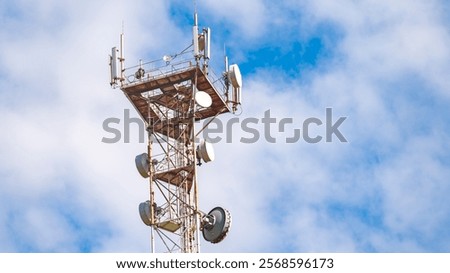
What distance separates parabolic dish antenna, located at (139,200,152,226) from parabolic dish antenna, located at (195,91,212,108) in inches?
254

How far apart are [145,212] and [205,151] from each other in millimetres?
4861

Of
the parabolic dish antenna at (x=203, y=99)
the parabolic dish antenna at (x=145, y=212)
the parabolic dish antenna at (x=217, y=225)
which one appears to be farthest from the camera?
the parabolic dish antenna at (x=145, y=212)

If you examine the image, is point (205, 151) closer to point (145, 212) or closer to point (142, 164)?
point (142, 164)

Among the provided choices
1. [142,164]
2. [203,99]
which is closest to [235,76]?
[203,99]

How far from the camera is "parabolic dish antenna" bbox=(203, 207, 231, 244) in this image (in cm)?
8362

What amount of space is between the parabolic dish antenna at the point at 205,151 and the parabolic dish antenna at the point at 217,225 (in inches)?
120

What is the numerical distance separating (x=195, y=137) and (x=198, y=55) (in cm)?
492

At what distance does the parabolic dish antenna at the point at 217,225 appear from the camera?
3292 inches

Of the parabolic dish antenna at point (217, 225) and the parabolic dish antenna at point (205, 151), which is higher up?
the parabolic dish antenna at point (205, 151)

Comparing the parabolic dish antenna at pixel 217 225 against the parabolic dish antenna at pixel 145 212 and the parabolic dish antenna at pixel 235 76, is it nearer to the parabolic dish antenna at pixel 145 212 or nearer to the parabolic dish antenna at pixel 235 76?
the parabolic dish antenna at pixel 145 212

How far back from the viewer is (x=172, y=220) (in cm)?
8462

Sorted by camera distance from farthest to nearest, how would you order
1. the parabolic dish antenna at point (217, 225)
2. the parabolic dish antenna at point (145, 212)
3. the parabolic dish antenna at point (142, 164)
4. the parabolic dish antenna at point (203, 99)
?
1. the parabolic dish antenna at point (142, 164)
2. the parabolic dish antenna at point (145, 212)
3. the parabolic dish antenna at point (203, 99)
4. the parabolic dish antenna at point (217, 225)
